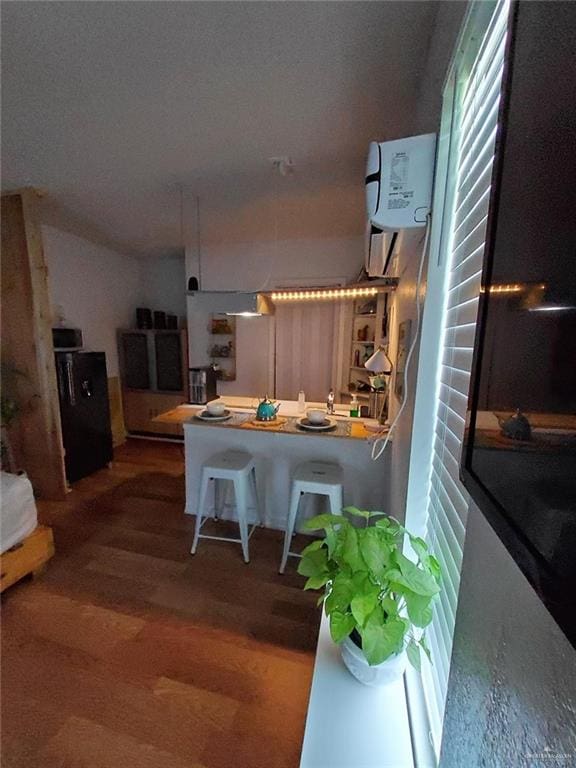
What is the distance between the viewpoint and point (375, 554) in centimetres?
81

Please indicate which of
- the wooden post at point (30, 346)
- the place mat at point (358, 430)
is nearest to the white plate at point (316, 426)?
the place mat at point (358, 430)

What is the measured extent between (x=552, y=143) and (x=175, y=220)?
11.6ft

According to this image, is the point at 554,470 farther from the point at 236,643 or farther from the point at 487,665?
the point at 236,643

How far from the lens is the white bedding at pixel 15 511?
5.92 feet

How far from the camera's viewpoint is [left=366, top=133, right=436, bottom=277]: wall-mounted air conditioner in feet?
3.20

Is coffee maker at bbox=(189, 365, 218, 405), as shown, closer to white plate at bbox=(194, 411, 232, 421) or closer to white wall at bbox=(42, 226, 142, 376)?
white plate at bbox=(194, 411, 232, 421)

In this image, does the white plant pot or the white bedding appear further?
the white bedding

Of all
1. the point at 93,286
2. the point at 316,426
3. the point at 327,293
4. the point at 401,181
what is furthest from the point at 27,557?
the point at 93,286

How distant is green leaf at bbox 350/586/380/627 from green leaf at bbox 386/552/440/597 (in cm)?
7

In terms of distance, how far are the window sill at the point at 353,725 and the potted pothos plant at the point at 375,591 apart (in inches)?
1.6

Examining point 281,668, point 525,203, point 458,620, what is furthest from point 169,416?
point 525,203

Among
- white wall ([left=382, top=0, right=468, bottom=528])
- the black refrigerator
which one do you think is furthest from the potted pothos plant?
the black refrigerator

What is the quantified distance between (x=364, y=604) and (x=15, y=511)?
2098 mm

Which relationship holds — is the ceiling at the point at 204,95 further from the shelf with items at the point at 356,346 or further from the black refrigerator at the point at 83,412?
the black refrigerator at the point at 83,412
